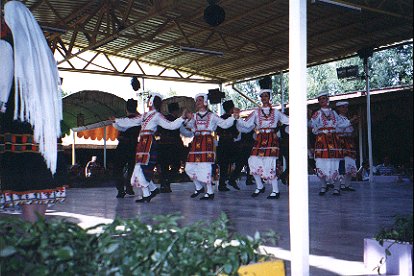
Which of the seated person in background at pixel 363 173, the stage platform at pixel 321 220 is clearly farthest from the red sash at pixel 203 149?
the seated person in background at pixel 363 173

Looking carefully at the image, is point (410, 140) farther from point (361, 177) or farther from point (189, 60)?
point (189, 60)

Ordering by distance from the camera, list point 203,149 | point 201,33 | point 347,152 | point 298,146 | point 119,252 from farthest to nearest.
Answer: point 201,33 < point 347,152 < point 203,149 < point 298,146 < point 119,252

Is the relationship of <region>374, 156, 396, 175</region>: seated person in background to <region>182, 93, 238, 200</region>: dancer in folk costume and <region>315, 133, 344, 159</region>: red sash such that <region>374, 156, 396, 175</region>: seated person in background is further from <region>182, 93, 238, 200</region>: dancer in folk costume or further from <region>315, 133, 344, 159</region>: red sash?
<region>182, 93, 238, 200</region>: dancer in folk costume

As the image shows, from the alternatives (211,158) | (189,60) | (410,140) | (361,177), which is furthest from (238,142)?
(410,140)

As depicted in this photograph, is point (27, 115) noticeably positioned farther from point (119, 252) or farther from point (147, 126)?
point (147, 126)

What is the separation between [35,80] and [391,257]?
1.88 m

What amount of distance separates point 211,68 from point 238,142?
6.88 m

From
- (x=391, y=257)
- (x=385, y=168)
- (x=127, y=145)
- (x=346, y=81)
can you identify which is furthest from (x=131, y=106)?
(x=346, y=81)

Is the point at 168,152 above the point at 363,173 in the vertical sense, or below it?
above

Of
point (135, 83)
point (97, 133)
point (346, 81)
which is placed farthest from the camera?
point (346, 81)

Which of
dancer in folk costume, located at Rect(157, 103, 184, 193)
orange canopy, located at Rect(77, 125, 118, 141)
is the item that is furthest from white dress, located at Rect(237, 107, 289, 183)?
orange canopy, located at Rect(77, 125, 118, 141)

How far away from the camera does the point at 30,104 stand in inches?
87.4

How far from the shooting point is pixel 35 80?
223 centimetres

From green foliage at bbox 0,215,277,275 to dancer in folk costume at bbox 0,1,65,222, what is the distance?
0.72 meters
